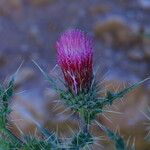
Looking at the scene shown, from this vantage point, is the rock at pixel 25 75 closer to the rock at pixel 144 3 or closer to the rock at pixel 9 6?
the rock at pixel 9 6

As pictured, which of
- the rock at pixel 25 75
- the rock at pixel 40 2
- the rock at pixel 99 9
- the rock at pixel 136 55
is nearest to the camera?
the rock at pixel 25 75

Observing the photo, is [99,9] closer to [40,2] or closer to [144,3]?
[144,3]

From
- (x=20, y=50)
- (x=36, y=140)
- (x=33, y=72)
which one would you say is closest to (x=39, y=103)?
(x=33, y=72)

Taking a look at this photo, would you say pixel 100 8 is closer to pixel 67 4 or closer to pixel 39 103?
pixel 67 4

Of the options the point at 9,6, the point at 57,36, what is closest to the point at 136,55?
the point at 57,36

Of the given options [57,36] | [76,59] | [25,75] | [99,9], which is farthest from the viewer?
[99,9]

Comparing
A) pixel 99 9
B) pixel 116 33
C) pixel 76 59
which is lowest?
pixel 116 33

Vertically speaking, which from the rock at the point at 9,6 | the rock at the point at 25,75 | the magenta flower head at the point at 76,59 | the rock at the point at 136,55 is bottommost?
the rock at the point at 25,75

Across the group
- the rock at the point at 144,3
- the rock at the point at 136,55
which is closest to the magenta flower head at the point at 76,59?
the rock at the point at 136,55
